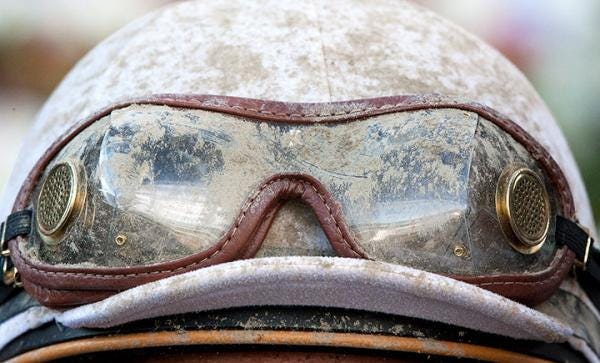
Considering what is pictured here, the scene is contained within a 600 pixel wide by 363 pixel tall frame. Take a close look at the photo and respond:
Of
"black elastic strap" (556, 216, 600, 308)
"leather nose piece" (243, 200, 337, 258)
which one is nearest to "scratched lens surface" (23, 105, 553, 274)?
"leather nose piece" (243, 200, 337, 258)

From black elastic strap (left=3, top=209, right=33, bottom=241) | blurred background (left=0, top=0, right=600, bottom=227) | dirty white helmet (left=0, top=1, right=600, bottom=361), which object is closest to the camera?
dirty white helmet (left=0, top=1, right=600, bottom=361)

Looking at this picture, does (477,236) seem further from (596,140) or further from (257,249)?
(596,140)

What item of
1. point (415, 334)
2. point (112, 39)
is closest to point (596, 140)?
point (112, 39)

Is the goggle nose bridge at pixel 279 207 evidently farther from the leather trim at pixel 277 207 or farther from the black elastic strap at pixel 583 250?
the black elastic strap at pixel 583 250

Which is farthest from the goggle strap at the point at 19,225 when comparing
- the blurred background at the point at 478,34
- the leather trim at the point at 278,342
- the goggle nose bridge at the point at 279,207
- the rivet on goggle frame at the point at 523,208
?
the blurred background at the point at 478,34

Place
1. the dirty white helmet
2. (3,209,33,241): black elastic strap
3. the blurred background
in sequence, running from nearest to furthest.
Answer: the dirty white helmet
(3,209,33,241): black elastic strap
the blurred background

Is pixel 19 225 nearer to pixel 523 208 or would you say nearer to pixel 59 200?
pixel 59 200

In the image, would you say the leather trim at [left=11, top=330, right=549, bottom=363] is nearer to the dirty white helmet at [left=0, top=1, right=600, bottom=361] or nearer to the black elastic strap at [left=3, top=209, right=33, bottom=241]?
the dirty white helmet at [left=0, top=1, right=600, bottom=361]
